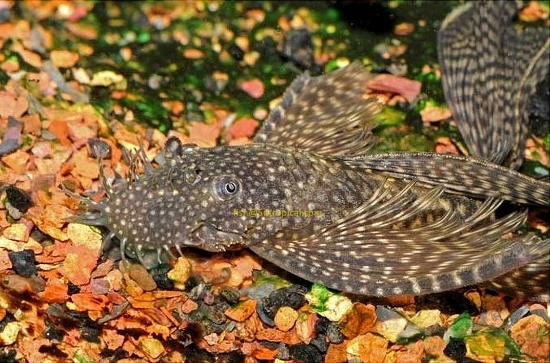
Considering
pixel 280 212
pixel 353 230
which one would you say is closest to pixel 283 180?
pixel 280 212

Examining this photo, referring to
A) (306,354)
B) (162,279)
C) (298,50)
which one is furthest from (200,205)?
(298,50)

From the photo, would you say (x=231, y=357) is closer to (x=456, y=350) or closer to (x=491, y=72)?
(x=456, y=350)

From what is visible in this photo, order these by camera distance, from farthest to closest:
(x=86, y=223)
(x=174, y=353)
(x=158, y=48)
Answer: (x=158, y=48)
(x=86, y=223)
(x=174, y=353)

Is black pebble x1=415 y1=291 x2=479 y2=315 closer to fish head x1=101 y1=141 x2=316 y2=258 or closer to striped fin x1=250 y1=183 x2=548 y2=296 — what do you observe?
striped fin x1=250 y1=183 x2=548 y2=296

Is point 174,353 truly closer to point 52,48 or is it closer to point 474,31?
point 52,48

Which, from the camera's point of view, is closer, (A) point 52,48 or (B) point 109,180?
(B) point 109,180

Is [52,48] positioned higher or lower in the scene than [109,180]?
higher
